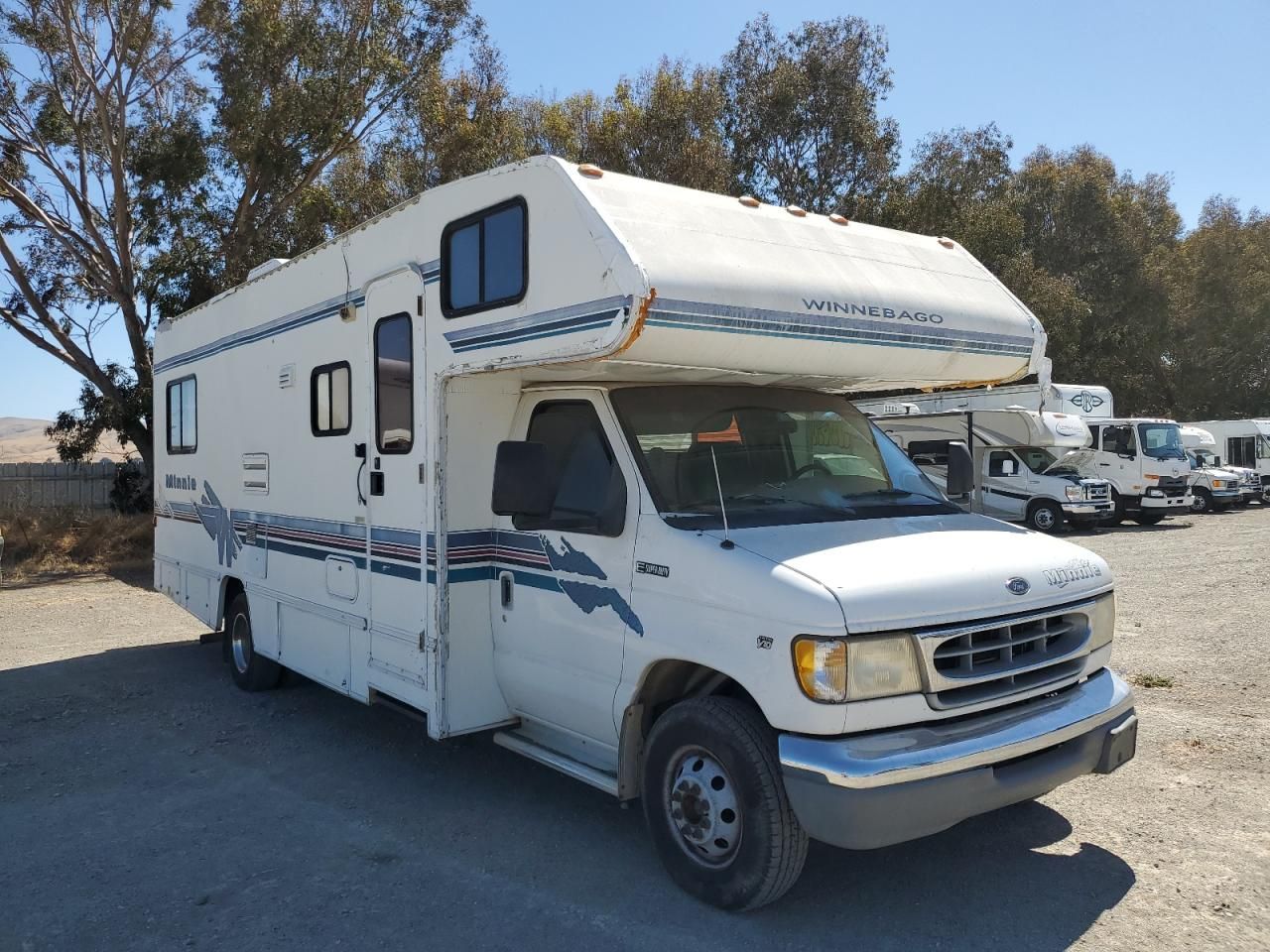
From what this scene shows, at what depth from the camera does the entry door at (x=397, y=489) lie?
536 cm

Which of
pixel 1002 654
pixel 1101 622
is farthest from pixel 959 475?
pixel 1002 654

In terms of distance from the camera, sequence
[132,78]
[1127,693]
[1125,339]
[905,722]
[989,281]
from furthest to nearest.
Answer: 1. [1125,339]
2. [132,78]
3. [989,281]
4. [1127,693]
5. [905,722]

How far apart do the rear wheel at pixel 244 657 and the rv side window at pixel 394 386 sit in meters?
2.66

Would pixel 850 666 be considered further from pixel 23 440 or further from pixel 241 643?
pixel 23 440

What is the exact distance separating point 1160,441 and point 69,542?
69.4 feet

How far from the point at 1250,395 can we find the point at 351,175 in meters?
35.8

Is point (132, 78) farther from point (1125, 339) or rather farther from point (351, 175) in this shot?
point (1125, 339)

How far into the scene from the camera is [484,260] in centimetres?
491

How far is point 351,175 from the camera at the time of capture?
20297 millimetres

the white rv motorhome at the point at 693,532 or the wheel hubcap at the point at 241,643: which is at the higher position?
the white rv motorhome at the point at 693,532

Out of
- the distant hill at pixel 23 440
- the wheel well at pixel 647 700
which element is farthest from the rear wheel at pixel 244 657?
the distant hill at pixel 23 440

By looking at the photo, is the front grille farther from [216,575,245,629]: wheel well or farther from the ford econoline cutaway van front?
[216,575,245,629]: wheel well

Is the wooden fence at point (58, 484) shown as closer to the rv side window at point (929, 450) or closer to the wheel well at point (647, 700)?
the rv side window at point (929, 450)

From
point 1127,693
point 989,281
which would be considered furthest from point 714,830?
point 989,281
